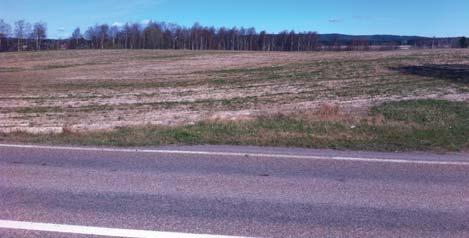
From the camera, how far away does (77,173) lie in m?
6.67

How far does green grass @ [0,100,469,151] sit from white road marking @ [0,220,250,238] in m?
4.15

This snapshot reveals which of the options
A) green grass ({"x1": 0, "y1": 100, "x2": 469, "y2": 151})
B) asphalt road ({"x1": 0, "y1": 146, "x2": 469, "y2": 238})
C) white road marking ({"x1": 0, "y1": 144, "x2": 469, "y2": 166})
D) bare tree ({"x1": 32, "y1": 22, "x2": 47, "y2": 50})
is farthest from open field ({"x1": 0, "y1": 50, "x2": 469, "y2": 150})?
bare tree ({"x1": 32, "y1": 22, "x2": 47, "y2": 50})

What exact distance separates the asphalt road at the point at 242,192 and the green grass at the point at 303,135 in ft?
2.35

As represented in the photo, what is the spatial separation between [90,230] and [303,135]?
5.80 meters

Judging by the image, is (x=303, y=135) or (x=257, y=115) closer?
(x=303, y=135)

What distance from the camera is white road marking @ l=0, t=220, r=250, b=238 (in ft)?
14.5

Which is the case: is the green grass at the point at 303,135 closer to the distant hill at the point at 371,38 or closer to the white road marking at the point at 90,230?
the white road marking at the point at 90,230

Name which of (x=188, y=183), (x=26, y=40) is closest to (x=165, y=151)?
(x=188, y=183)

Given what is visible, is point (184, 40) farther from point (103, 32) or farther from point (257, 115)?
point (257, 115)

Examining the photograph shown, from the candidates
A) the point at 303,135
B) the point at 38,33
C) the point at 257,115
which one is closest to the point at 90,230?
the point at 303,135

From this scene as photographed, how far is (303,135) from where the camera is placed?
377 inches

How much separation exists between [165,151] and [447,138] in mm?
5430

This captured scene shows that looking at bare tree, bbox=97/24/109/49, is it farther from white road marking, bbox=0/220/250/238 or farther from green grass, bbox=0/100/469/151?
white road marking, bbox=0/220/250/238

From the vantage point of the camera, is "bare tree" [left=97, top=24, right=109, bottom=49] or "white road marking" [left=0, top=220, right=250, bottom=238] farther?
"bare tree" [left=97, top=24, right=109, bottom=49]
